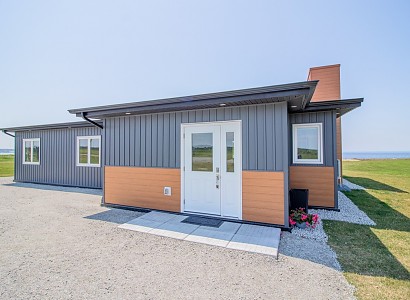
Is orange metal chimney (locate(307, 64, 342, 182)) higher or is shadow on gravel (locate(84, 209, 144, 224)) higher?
orange metal chimney (locate(307, 64, 342, 182))

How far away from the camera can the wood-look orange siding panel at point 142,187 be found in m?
5.10

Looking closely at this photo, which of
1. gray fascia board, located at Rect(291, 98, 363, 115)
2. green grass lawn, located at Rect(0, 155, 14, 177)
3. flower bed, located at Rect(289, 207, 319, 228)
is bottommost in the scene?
flower bed, located at Rect(289, 207, 319, 228)

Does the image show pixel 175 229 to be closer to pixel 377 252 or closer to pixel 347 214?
pixel 377 252

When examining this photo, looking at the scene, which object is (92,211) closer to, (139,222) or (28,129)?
(139,222)

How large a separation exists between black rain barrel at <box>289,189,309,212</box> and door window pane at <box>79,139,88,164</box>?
26.8 feet

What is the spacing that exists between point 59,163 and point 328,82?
12.4m

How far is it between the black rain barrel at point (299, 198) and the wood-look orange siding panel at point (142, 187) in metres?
2.80

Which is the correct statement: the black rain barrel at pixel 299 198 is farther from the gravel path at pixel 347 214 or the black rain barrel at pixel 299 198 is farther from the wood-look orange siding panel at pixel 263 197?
the wood-look orange siding panel at pixel 263 197

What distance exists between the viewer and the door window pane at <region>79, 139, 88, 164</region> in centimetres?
883

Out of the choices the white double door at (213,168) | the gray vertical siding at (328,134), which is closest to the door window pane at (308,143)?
the gray vertical siding at (328,134)

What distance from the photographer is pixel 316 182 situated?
5.68 metres

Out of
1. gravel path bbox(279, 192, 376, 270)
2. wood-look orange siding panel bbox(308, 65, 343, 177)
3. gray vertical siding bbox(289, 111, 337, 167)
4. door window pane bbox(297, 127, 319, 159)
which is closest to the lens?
gravel path bbox(279, 192, 376, 270)

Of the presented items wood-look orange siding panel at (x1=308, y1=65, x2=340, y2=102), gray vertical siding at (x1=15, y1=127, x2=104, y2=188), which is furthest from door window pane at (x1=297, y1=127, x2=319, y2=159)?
gray vertical siding at (x1=15, y1=127, x2=104, y2=188)

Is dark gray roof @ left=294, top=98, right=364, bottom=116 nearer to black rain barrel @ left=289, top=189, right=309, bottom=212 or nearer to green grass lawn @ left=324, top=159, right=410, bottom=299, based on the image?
black rain barrel @ left=289, top=189, right=309, bottom=212
